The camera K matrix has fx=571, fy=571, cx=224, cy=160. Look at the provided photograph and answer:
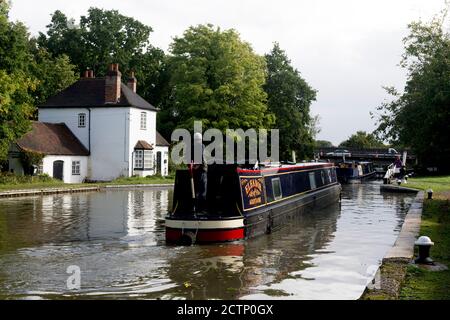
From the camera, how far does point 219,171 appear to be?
1515 cm

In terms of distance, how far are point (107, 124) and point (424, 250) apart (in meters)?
32.8

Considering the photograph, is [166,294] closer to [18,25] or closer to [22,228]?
[22,228]

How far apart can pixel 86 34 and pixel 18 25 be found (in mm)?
24422

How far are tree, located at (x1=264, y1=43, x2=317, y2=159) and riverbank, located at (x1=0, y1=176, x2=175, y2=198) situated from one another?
20.0 m

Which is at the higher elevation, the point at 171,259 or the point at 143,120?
the point at 143,120

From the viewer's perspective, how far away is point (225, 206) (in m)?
14.8

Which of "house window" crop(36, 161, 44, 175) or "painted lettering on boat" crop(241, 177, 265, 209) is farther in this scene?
"house window" crop(36, 161, 44, 175)

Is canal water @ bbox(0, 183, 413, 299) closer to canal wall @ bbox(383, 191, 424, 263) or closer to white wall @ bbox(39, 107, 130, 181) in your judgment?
canal wall @ bbox(383, 191, 424, 263)

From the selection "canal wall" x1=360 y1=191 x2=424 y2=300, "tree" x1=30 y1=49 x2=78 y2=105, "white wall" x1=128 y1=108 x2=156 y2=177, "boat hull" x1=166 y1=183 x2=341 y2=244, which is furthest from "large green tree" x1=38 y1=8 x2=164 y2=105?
"canal wall" x1=360 y1=191 x2=424 y2=300

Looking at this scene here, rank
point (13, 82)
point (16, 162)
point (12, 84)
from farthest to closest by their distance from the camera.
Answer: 1. point (16, 162)
2. point (13, 82)
3. point (12, 84)

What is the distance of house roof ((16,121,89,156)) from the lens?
1427 inches

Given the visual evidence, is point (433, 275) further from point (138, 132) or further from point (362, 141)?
point (362, 141)

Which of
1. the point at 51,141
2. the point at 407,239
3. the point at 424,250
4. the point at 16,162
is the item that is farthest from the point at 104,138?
the point at 424,250
